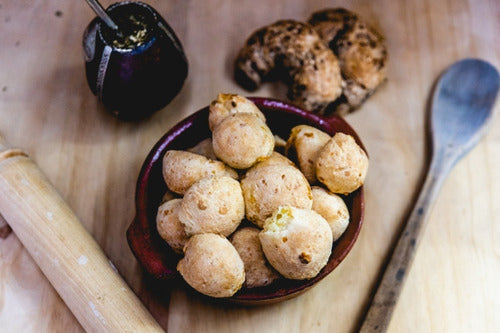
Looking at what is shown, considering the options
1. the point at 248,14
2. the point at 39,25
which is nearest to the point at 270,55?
the point at 248,14

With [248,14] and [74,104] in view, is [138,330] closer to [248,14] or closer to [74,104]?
[74,104]

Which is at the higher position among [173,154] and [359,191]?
[173,154]

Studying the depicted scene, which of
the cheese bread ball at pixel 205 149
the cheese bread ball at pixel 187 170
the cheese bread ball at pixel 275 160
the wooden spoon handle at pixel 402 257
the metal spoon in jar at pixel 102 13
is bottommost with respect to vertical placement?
the wooden spoon handle at pixel 402 257

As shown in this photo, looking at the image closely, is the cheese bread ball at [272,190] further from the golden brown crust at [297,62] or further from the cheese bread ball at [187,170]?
the golden brown crust at [297,62]

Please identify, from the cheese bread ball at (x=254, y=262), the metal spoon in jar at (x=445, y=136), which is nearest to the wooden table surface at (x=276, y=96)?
the metal spoon in jar at (x=445, y=136)

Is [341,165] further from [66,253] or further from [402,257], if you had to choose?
[66,253]

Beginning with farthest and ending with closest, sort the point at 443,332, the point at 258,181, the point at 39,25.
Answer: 1. the point at 39,25
2. the point at 443,332
3. the point at 258,181

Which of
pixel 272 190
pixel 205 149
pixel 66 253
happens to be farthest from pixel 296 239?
pixel 66 253
